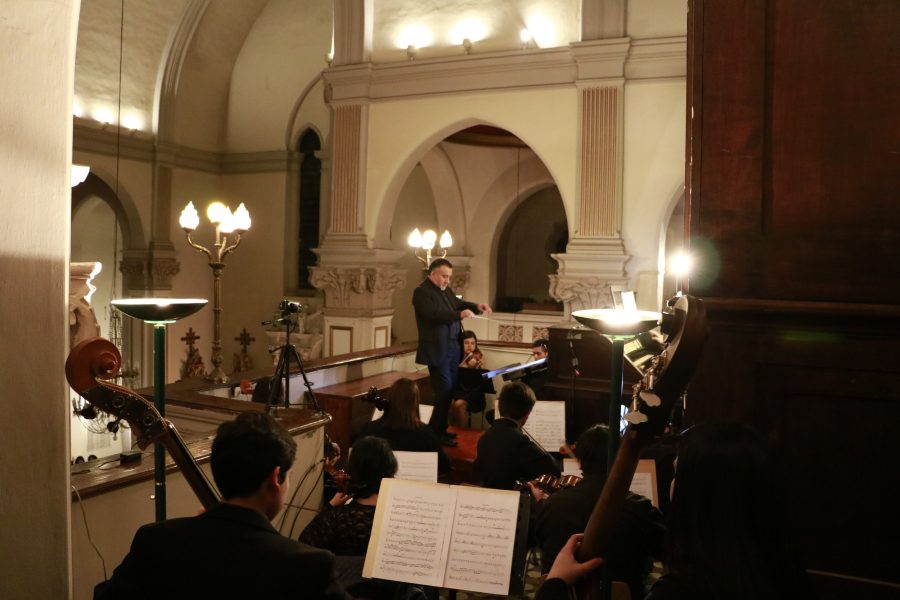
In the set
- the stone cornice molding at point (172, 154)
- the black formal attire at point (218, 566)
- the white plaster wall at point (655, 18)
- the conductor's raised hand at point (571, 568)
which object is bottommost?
the black formal attire at point (218, 566)

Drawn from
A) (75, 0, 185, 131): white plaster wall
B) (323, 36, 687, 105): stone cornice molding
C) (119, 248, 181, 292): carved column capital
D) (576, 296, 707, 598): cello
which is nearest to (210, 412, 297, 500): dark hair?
(576, 296, 707, 598): cello

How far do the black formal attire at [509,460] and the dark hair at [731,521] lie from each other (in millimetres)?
2581

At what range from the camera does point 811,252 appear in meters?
1.92

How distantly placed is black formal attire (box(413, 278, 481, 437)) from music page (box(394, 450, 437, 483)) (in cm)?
284

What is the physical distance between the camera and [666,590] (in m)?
1.52

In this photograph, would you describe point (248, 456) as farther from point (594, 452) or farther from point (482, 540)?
point (594, 452)

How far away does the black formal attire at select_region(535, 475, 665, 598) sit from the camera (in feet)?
9.00

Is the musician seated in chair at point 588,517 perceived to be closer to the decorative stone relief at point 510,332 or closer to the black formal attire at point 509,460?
the black formal attire at point 509,460

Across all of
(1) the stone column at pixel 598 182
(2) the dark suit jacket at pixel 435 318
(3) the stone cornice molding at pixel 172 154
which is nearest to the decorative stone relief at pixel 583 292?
(1) the stone column at pixel 598 182

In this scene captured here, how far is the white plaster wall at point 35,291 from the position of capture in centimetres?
210

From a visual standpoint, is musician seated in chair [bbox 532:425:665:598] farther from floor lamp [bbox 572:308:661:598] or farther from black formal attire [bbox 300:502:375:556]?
floor lamp [bbox 572:308:661:598]

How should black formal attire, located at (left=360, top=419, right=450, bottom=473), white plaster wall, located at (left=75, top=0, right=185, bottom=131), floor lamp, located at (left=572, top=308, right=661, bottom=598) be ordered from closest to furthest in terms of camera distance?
1. floor lamp, located at (left=572, top=308, right=661, bottom=598)
2. black formal attire, located at (left=360, top=419, right=450, bottom=473)
3. white plaster wall, located at (left=75, top=0, right=185, bottom=131)

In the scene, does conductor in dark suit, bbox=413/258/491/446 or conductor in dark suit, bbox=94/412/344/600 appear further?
conductor in dark suit, bbox=413/258/491/446

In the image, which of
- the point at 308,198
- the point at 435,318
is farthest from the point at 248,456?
the point at 308,198
